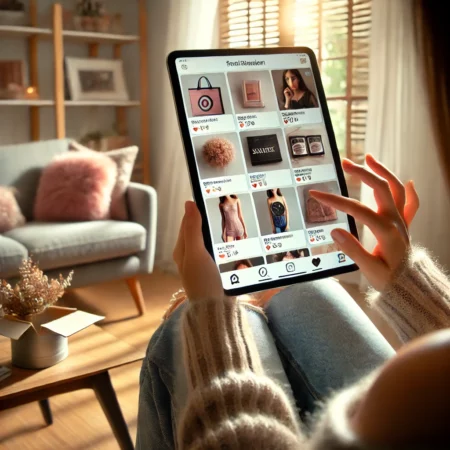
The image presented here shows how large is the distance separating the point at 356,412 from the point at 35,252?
7.76 ft

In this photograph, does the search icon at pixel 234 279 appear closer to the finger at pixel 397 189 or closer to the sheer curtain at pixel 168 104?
the finger at pixel 397 189

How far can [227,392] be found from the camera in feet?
2.05

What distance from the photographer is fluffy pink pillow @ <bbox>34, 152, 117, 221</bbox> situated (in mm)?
2752

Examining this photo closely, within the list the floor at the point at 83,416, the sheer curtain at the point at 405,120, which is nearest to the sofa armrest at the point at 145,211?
the floor at the point at 83,416

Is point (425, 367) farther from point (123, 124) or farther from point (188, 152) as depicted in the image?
point (123, 124)

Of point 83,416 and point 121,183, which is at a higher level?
point 121,183

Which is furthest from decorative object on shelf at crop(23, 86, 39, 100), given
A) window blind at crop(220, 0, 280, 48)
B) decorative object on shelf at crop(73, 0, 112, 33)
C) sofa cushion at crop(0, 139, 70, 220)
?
window blind at crop(220, 0, 280, 48)

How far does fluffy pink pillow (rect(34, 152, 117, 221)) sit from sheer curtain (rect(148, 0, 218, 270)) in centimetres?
88

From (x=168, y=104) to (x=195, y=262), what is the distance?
10.4ft

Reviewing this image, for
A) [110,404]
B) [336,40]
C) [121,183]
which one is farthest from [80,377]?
[336,40]

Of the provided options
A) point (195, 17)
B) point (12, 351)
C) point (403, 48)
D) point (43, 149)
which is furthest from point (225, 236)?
point (195, 17)

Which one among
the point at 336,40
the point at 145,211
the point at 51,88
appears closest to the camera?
the point at 145,211

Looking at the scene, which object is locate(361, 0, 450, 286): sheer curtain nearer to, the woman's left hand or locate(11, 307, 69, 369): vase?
locate(11, 307, 69, 369): vase

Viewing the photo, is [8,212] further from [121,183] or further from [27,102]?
[27,102]
